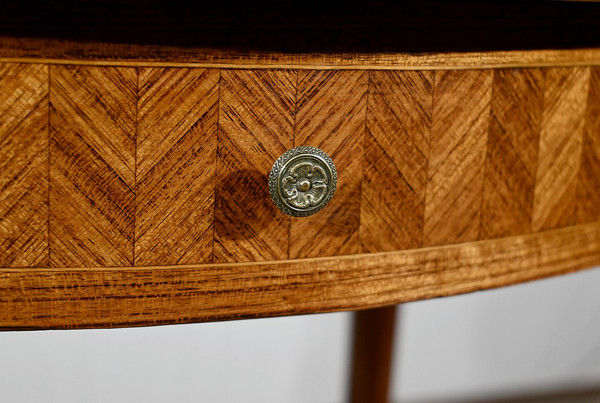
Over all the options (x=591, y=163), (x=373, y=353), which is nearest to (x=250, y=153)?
(x=591, y=163)

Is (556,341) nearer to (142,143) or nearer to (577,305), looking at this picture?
(577,305)

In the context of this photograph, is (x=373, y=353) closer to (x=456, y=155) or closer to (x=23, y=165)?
(x=456, y=155)

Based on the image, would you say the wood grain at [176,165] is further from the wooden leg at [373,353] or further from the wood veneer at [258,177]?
the wooden leg at [373,353]

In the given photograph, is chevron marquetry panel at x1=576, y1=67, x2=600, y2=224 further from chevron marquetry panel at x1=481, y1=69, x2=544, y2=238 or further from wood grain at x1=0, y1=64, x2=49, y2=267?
wood grain at x1=0, y1=64, x2=49, y2=267

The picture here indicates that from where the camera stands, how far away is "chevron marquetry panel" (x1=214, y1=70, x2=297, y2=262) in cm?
38

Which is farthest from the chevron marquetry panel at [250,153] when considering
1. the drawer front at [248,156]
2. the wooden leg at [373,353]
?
the wooden leg at [373,353]

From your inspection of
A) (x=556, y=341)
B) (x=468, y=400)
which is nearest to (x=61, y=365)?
(x=468, y=400)

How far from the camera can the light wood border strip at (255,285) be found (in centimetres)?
38

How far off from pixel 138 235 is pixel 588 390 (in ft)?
3.15

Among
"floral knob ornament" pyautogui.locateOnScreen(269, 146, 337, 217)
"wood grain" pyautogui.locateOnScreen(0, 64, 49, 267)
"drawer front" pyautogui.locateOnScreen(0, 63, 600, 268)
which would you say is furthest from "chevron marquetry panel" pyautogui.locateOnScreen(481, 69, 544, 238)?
"wood grain" pyautogui.locateOnScreen(0, 64, 49, 267)

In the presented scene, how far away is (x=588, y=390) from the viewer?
115cm

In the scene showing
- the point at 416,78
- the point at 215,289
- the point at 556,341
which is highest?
the point at 556,341

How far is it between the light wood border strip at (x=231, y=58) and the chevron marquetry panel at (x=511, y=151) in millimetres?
12

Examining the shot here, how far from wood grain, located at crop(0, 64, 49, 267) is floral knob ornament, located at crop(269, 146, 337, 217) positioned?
0.36 ft
